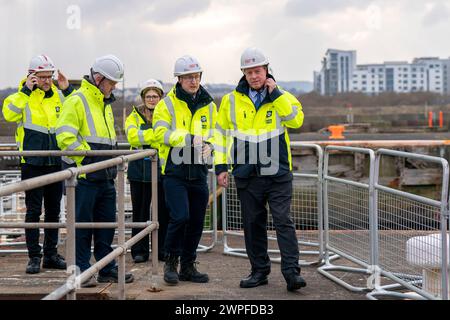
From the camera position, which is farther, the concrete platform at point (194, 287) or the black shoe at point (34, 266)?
the black shoe at point (34, 266)

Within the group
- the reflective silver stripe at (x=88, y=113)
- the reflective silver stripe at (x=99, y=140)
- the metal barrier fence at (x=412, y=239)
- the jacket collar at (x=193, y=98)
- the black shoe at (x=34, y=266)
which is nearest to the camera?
the metal barrier fence at (x=412, y=239)

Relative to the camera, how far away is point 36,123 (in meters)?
7.11

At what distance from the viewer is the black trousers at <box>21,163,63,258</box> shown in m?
7.12

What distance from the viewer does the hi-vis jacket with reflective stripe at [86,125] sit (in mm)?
6238

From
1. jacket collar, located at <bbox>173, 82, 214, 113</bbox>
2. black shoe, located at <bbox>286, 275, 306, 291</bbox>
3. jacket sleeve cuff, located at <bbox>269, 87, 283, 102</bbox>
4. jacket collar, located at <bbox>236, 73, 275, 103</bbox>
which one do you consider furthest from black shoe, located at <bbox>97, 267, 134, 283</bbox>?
jacket sleeve cuff, located at <bbox>269, 87, 283, 102</bbox>

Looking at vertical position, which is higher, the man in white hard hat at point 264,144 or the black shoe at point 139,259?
the man in white hard hat at point 264,144

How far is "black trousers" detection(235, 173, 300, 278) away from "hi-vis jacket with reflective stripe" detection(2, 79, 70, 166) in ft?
6.30

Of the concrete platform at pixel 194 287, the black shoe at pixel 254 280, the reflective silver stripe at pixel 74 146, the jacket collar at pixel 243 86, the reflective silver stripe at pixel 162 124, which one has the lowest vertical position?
the concrete platform at pixel 194 287

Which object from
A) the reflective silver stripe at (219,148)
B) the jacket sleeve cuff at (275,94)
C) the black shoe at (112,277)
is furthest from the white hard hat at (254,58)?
the black shoe at (112,277)

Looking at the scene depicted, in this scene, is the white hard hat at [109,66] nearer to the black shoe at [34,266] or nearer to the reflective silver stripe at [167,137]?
the reflective silver stripe at [167,137]

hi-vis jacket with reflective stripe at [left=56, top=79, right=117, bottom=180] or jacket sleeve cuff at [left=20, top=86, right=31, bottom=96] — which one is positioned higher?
jacket sleeve cuff at [left=20, top=86, right=31, bottom=96]

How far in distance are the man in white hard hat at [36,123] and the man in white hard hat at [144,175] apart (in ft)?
2.94

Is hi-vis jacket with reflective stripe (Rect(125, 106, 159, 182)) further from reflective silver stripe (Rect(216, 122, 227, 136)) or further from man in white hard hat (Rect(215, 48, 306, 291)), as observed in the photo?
man in white hard hat (Rect(215, 48, 306, 291))
